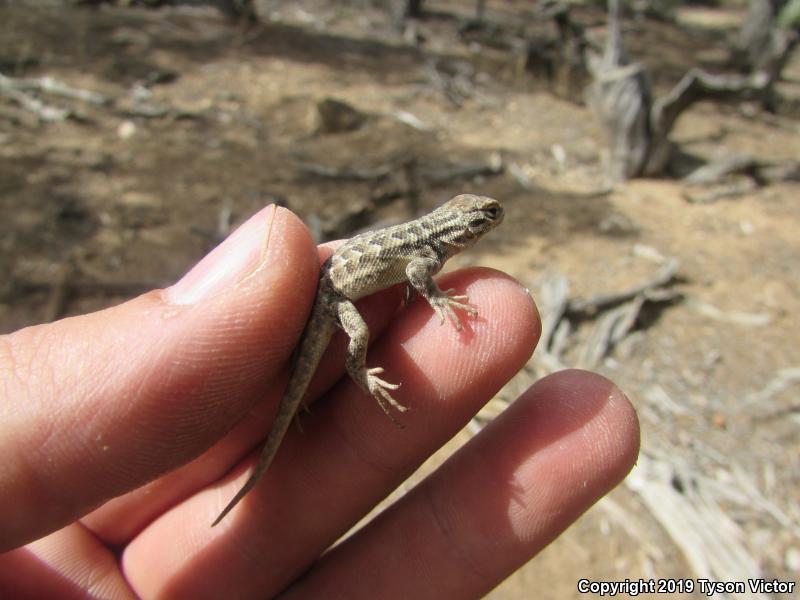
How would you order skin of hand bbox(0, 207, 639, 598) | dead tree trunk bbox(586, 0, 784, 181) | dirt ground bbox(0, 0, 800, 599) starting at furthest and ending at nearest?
dead tree trunk bbox(586, 0, 784, 181) → dirt ground bbox(0, 0, 800, 599) → skin of hand bbox(0, 207, 639, 598)

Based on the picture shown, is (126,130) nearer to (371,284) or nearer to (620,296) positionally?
(620,296)

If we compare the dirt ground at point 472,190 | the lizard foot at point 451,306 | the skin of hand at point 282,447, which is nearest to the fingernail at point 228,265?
the skin of hand at point 282,447

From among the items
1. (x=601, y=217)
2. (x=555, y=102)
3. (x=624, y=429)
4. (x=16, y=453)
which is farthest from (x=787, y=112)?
(x=16, y=453)

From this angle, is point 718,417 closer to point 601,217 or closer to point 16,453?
point 601,217

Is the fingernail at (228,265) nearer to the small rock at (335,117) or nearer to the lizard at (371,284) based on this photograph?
the lizard at (371,284)

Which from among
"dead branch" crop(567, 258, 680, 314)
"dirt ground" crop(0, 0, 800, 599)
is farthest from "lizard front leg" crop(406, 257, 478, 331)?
"dead branch" crop(567, 258, 680, 314)

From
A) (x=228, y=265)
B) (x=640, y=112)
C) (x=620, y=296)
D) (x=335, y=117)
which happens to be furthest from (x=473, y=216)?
(x=335, y=117)

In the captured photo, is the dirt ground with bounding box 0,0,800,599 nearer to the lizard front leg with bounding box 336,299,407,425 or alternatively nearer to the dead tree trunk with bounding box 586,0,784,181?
the dead tree trunk with bounding box 586,0,784,181
